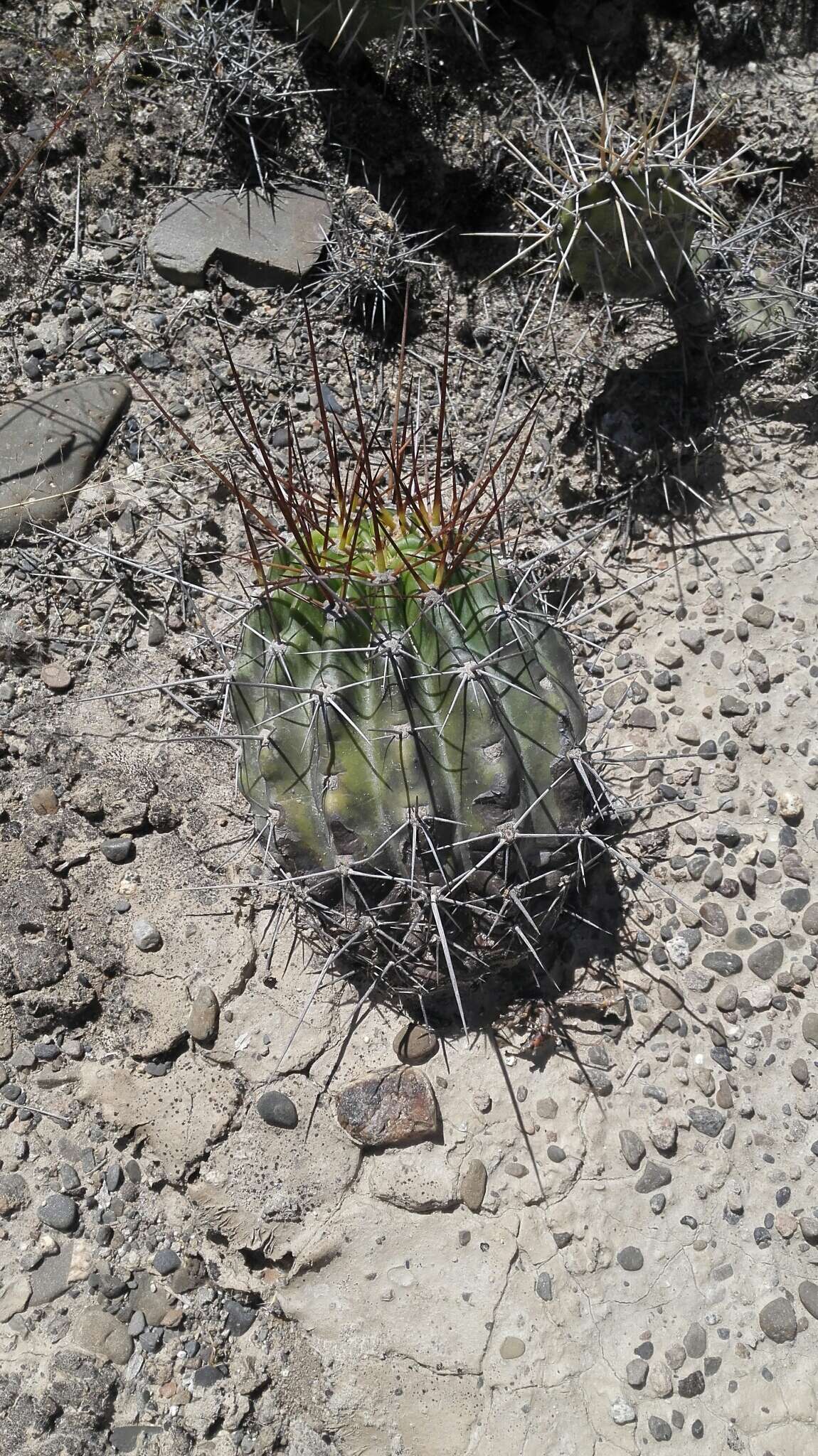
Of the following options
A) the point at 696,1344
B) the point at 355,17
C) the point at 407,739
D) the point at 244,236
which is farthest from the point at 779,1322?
the point at 355,17

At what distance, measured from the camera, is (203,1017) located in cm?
269

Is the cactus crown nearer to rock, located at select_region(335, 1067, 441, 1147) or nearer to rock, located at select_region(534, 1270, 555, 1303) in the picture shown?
rock, located at select_region(335, 1067, 441, 1147)

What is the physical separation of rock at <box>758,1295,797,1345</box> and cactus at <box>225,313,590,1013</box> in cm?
116

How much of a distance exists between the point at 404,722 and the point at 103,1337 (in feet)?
5.75

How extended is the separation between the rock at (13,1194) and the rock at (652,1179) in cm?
159

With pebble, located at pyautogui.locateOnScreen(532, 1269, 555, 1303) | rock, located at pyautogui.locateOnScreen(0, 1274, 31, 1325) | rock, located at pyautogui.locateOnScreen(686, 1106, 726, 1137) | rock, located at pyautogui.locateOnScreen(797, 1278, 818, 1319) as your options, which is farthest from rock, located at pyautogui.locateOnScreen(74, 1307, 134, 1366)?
rock, located at pyautogui.locateOnScreen(797, 1278, 818, 1319)

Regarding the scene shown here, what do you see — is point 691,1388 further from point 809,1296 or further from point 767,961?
point 767,961

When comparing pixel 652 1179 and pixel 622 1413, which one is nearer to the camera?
pixel 622 1413

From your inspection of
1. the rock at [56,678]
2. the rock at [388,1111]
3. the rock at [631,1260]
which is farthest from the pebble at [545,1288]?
the rock at [56,678]

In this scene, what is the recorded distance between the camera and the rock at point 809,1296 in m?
2.42

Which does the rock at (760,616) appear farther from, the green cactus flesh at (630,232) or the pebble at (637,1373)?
the pebble at (637,1373)

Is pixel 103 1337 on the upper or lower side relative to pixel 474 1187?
lower

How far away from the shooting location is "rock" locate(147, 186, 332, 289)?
325cm

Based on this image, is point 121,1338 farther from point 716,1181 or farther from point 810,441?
point 810,441
